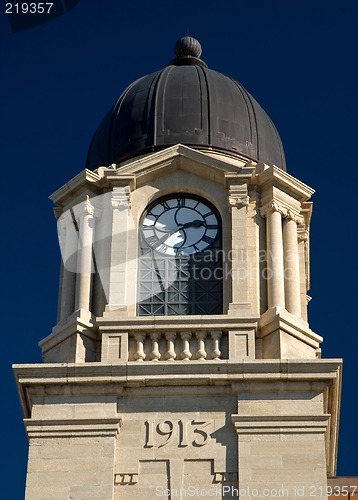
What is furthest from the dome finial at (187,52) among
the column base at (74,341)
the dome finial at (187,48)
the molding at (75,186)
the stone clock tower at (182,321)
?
the column base at (74,341)

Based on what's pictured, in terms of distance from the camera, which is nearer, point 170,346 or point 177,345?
point 170,346

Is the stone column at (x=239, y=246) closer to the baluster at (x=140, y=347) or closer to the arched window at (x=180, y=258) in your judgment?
the arched window at (x=180, y=258)

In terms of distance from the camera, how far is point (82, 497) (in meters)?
33.3

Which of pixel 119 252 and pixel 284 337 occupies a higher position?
pixel 119 252

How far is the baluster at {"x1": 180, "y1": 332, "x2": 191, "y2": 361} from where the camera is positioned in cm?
3572

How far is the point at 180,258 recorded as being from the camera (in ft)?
125

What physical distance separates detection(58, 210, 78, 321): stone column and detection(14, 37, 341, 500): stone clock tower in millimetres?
40

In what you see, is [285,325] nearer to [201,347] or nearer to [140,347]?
[201,347]

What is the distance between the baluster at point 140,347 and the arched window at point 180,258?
3.73 ft

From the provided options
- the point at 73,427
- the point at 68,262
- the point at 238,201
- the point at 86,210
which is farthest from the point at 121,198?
the point at 73,427

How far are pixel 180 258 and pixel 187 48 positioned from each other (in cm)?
759

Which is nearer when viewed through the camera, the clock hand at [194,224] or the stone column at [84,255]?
the stone column at [84,255]

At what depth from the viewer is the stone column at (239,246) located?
36750 mm

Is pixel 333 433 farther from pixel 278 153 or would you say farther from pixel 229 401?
pixel 278 153
